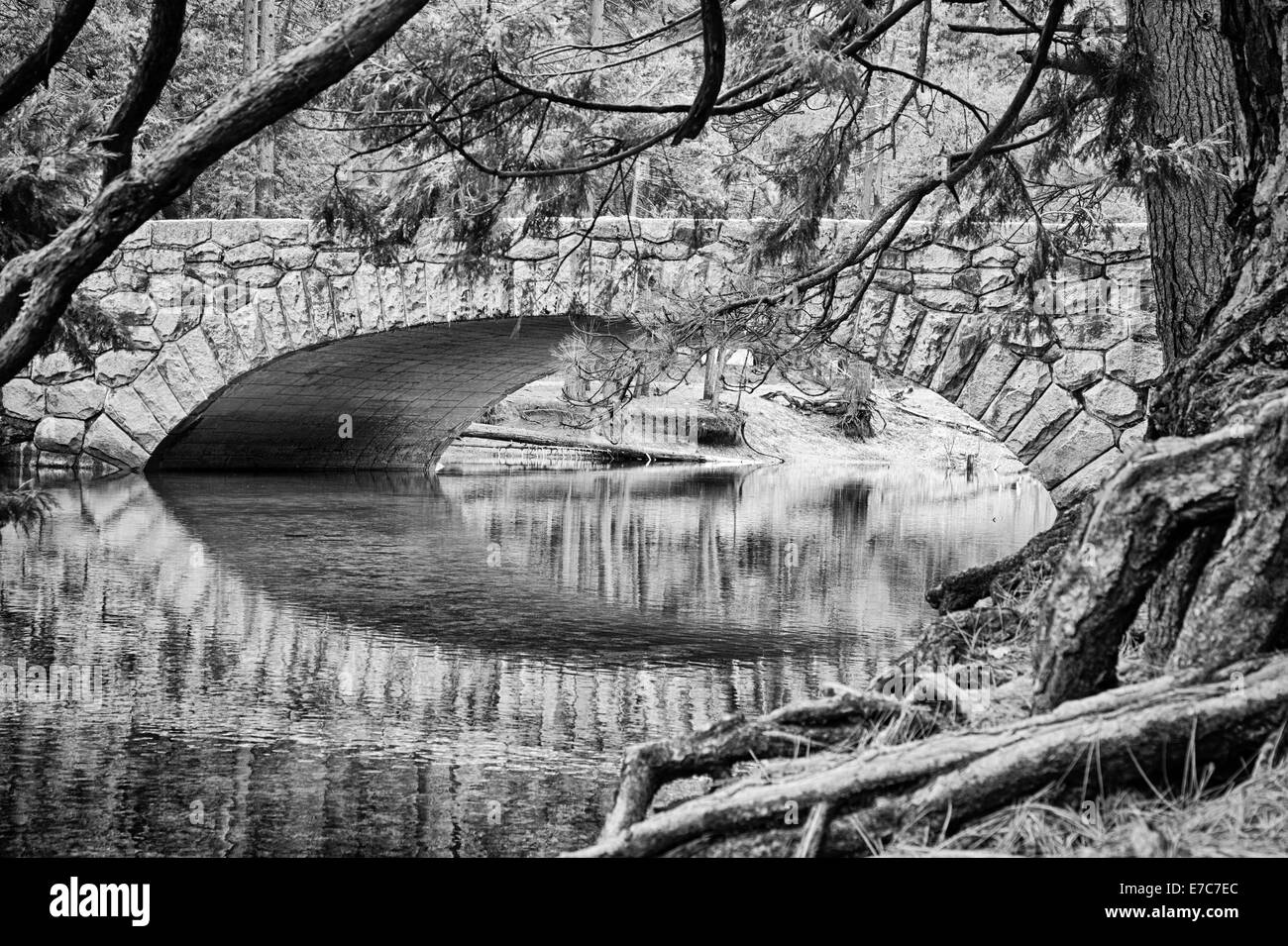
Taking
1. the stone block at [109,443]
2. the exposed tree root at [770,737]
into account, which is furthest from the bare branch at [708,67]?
the stone block at [109,443]

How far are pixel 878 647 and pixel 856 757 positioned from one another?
352cm

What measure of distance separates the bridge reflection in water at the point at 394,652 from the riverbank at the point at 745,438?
998cm

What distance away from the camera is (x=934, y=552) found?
33.2 feet

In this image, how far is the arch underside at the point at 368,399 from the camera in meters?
13.9

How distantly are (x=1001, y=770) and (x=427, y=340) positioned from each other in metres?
11.8

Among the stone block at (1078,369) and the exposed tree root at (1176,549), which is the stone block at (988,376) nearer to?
the stone block at (1078,369)

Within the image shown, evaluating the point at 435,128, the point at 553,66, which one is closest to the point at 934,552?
the point at 553,66

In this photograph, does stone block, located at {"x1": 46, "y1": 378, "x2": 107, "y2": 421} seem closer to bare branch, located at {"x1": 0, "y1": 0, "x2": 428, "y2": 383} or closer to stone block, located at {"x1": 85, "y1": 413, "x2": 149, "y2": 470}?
stone block, located at {"x1": 85, "y1": 413, "x2": 149, "y2": 470}

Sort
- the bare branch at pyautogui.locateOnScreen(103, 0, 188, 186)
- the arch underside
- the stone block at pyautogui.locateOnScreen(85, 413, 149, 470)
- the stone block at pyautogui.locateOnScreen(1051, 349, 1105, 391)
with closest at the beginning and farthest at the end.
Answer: the bare branch at pyautogui.locateOnScreen(103, 0, 188, 186) < the stone block at pyautogui.locateOnScreen(1051, 349, 1105, 391) < the arch underside < the stone block at pyautogui.locateOnScreen(85, 413, 149, 470)

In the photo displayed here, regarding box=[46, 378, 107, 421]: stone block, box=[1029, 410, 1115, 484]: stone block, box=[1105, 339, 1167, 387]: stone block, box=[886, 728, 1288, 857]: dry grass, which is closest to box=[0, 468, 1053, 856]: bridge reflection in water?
box=[1029, 410, 1115, 484]: stone block

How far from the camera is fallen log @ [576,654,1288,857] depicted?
256 cm

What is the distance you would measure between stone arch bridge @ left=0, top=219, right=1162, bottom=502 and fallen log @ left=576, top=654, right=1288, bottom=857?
4.07m

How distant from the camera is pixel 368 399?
16.4 m
